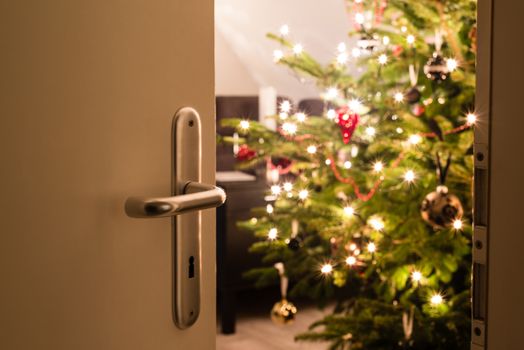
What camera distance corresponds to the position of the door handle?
2.29ft

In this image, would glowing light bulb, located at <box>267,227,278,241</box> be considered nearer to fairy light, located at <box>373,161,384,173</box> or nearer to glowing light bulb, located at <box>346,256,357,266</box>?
glowing light bulb, located at <box>346,256,357,266</box>

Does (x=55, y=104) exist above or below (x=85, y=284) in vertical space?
above

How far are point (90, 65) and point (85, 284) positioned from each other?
200 mm

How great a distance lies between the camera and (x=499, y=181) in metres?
0.96

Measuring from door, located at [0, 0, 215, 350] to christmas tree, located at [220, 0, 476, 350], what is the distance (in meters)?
1.29

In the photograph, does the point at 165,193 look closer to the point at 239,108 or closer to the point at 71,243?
the point at 71,243

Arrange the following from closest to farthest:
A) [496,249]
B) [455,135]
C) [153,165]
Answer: [153,165] → [496,249] → [455,135]

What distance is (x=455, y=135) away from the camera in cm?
202

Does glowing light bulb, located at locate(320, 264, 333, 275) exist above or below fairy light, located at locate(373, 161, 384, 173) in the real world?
below

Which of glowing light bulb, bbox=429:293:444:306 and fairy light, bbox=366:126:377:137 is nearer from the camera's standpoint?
glowing light bulb, bbox=429:293:444:306

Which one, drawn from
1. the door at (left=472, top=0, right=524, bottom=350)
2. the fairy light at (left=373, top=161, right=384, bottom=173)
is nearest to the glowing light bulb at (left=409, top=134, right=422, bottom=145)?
the fairy light at (left=373, top=161, right=384, bottom=173)

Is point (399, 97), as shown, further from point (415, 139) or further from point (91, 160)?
point (91, 160)

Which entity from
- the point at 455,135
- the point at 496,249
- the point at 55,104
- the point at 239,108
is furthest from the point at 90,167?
the point at 239,108

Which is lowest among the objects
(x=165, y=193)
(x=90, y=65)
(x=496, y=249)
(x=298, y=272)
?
(x=298, y=272)
